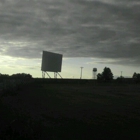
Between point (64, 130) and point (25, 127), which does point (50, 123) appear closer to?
point (64, 130)

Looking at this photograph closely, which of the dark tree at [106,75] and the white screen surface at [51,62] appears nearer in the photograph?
the white screen surface at [51,62]

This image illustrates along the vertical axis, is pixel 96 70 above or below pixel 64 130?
above

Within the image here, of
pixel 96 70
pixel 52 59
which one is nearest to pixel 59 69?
pixel 52 59

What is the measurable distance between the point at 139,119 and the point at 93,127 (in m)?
4.30

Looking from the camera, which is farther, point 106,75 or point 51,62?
point 106,75

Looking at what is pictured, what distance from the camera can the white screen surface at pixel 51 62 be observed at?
80.6 m

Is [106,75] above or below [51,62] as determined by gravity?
below

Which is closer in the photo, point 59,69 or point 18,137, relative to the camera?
point 18,137

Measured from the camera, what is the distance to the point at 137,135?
12.1 metres

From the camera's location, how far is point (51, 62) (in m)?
82.6

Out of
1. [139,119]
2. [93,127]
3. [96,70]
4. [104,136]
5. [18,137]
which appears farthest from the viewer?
[96,70]

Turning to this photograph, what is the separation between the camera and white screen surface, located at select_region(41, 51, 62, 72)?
264ft

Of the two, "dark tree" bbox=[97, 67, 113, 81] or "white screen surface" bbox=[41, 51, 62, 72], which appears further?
"dark tree" bbox=[97, 67, 113, 81]

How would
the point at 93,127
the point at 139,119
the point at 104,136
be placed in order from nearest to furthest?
the point at 104,136 < the point at 93,127 < the point at 139,119
